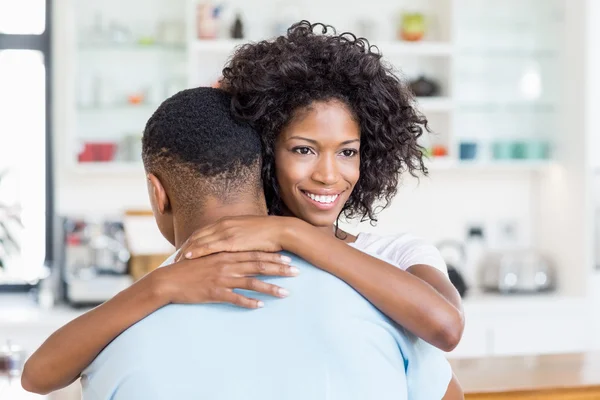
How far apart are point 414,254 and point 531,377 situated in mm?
733

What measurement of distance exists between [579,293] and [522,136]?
87 centimetres

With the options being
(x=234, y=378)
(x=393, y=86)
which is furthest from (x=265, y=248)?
(x=393, y=86)

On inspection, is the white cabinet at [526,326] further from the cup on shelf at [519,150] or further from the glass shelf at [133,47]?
the glass shelf at [133,47]

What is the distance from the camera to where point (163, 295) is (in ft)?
3.71

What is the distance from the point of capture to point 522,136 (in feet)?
15.3

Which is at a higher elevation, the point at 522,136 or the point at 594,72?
the point at 594,72

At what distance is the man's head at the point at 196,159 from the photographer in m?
1.21

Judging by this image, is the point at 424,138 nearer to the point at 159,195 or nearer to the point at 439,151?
the point at 439,151

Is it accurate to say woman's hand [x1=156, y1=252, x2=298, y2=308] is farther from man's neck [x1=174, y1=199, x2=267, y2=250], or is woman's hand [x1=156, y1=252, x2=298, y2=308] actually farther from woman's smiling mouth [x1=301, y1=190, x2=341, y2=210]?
woman's smiling mouth [x1=301, y1=190, x2=341, y2=210]

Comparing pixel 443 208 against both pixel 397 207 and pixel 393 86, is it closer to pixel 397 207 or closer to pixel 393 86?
pixel 397 207

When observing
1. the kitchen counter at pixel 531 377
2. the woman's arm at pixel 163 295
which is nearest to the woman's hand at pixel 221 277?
the woman's arm at pixel 163 295

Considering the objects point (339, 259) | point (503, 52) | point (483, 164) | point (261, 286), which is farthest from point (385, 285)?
point (503, 52)

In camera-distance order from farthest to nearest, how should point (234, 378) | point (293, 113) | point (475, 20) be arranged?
point (475, 20) < point (293, 113) < point (234, 378)

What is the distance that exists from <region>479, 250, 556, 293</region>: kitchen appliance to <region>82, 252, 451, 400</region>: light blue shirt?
135 inches
